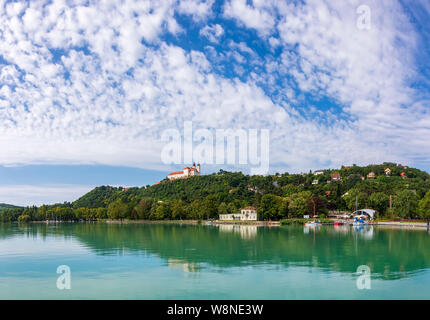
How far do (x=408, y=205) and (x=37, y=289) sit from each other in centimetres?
5665

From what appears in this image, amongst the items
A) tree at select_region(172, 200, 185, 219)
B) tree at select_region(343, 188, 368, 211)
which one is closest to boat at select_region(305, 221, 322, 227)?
tree at select_region(343, 188, 368, 211)

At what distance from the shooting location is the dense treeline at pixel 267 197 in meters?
66.9

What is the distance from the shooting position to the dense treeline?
220ft

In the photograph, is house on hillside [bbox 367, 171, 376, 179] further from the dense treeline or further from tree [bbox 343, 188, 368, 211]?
tree [bbox 343, 188, 368, 211]

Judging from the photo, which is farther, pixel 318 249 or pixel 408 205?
pixel 408 205

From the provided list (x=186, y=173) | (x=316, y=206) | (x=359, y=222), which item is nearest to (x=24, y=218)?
(x=186, y=173)

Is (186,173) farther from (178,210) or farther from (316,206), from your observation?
(316,206)

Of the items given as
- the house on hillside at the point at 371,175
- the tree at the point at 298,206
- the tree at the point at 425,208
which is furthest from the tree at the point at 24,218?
the tree at the point at 425,208

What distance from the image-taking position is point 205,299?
13062 millimetres

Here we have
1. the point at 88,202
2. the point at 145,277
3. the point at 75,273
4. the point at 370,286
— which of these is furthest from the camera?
the point at 88,202

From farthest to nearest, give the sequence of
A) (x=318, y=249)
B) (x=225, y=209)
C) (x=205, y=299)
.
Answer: (x=225, y=209) → (x=318, y=249) → (x=205, y=299)
